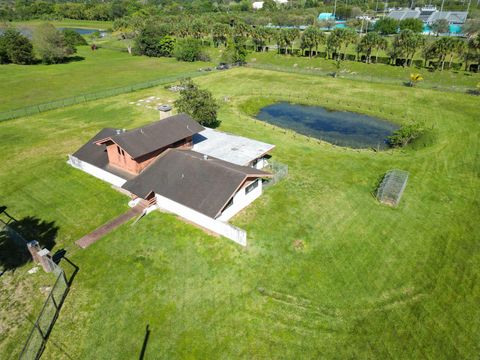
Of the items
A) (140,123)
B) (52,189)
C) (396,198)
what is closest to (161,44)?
(140,123)

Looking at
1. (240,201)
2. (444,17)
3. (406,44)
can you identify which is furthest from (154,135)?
(444,17)

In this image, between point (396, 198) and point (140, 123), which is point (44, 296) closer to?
point (396, 198)

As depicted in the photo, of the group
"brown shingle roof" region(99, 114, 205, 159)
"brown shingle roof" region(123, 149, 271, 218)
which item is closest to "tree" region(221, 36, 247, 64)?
"brown shingle roof" region(99, 114, 205, 159)

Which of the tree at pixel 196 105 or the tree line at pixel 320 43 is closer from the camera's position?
the tree at pixel 196 105

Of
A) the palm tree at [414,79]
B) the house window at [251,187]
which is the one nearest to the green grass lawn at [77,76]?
the palm tree at [414,79]

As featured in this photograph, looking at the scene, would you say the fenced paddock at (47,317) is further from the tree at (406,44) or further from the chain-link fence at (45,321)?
the tree at (406,44)

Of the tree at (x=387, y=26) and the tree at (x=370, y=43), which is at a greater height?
the tree at (x=387, y=26)

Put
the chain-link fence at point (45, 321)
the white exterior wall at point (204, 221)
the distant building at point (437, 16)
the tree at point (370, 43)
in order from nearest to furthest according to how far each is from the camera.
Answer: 1. the chain-link fence at point (45, 321)
2. the white exterior wall at point (204, 221)
3. the tree at point (370, 43)
4. the distant building at point (437, 16)

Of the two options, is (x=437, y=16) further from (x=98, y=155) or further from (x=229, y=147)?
(x=98, y=155)
